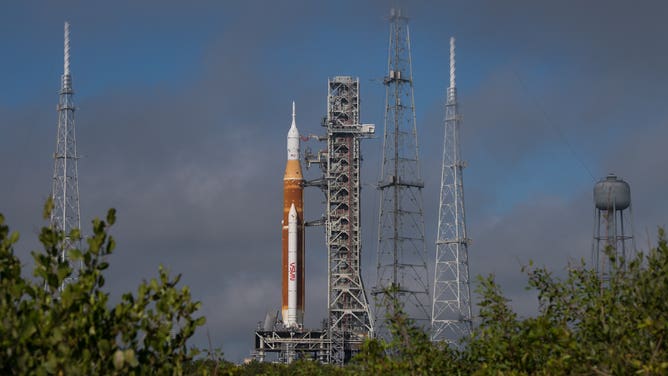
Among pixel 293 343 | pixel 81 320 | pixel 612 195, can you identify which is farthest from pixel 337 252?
pixel 81 320

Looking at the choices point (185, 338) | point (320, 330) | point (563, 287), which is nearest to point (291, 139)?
point (320, 330)

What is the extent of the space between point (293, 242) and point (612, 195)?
47434 mm

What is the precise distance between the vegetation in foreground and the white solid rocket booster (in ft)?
315

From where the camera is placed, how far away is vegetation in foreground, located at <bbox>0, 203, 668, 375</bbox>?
17.9 m

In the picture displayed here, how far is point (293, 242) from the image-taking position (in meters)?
138

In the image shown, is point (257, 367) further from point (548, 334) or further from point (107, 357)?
point (107, 357)

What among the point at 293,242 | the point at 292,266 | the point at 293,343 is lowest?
the point at 293,343

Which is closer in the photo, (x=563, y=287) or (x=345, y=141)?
(x=563, y=287)

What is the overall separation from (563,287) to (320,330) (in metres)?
108

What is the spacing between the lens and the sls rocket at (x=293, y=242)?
138 metres

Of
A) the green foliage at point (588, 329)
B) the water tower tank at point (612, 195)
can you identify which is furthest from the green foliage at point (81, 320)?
the water tower tank at point (612, 195)

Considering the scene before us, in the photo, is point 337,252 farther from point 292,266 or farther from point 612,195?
point 612,195

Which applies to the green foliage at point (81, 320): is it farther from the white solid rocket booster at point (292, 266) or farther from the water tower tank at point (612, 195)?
the white solid rocket booster at point (292, 266)

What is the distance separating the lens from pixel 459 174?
390 ft
